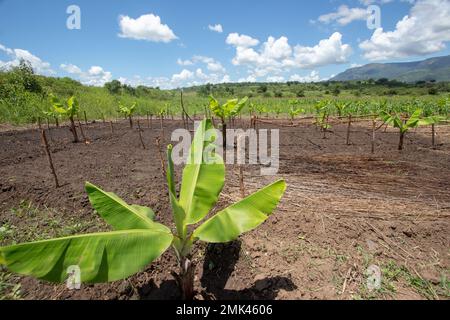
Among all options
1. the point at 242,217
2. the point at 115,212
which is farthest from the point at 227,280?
the point at 115,212

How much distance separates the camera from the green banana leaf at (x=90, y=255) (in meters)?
1.68

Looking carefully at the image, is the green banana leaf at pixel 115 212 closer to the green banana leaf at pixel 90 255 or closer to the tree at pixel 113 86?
the green banana leaf at pixel 90 255

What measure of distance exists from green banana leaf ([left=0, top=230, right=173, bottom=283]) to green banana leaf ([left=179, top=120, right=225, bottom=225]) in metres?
0.39

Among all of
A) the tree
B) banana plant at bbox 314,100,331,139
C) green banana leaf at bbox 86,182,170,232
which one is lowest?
green banana leaf at bbox 86,182,170,232

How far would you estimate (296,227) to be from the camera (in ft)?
12.0

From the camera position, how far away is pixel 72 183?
5348 mm

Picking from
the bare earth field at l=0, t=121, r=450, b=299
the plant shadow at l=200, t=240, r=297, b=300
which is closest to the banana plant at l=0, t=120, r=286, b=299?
the plant shadow at l=200, t=240, r=297, b=300

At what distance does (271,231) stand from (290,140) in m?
8.03

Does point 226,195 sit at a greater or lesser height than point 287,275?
greater

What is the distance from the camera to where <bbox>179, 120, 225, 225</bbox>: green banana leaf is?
2439 mm

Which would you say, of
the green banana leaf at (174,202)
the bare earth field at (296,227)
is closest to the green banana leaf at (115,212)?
the green banana leaf at (174,202)

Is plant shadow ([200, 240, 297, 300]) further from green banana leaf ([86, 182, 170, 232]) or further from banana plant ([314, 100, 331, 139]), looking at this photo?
banana plant ([314, 100, 331, 139])
